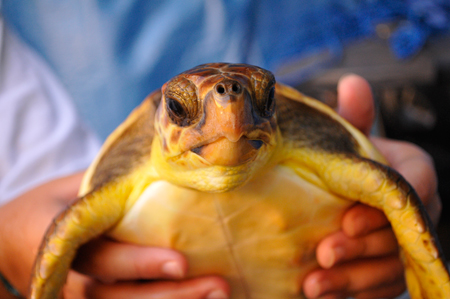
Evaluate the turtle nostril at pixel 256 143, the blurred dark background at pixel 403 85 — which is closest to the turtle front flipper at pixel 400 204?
the turtle nostril at pixel 256 143

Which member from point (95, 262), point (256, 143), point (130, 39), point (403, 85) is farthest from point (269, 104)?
point (403, 85)

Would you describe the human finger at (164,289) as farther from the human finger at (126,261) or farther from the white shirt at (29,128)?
the white shirt at (29,128)

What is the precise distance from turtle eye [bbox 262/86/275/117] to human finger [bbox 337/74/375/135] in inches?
16.3

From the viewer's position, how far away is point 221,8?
1271 mm

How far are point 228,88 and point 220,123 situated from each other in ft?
0.14

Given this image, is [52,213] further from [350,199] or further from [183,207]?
[350,199]

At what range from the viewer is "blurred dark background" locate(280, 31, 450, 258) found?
5.46 feet

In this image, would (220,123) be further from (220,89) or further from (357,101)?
(357,101)

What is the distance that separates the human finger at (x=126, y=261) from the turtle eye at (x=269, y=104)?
326 millimetres

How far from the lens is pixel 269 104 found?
500mm

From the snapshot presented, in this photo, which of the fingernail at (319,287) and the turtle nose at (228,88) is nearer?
the turtle nose at (228,88)

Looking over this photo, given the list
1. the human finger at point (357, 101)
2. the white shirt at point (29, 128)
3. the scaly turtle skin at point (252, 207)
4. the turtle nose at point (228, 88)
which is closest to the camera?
the turtle nose at point (228, 88)

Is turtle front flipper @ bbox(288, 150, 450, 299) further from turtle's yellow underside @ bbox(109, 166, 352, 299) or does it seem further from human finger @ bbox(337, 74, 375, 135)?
human finger @ bbox(337, 74, 375, 135)

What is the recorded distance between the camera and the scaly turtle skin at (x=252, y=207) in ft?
1.99
